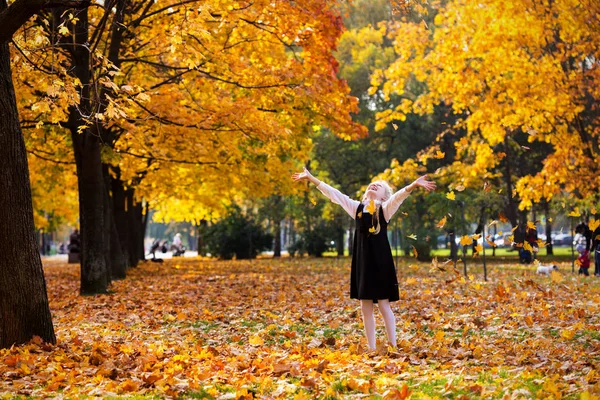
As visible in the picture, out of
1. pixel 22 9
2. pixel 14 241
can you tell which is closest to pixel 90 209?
pixel 14 241

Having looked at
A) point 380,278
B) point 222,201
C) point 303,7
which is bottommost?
point 380,278

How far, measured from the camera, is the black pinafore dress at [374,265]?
28.3 ft

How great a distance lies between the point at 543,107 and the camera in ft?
73.7

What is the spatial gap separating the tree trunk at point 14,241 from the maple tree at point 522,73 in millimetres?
14586

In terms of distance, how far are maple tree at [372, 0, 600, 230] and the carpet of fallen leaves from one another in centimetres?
832

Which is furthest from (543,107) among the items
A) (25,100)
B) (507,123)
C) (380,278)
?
(380,278)

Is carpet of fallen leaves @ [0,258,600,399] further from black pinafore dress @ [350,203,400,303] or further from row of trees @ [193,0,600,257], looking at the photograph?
row of trees @ [193,0,600,257]

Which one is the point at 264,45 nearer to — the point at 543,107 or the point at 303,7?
the point at 303,7

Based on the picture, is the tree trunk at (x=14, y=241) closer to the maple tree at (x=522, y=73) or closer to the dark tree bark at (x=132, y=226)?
the maple tree at (x=522, y=73)

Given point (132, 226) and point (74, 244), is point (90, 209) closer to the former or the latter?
point (132, 226)

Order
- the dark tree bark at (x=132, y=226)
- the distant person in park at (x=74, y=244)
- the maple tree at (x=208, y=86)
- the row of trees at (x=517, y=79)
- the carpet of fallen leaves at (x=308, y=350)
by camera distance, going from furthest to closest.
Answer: the distant person in park at (x=74, y=244)
the dark tree bark at (x=132, y=226)
the row of trees at (x=517, y=79)
the maple tree at (x=208, y=86)
the carpet of fallen leaves at (x=308, y=350)

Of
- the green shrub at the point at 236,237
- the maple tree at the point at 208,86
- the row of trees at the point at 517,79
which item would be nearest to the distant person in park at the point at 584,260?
the row of trees at the point at 517,79

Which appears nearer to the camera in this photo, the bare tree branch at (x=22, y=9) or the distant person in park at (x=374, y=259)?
the bare tree branch at (x=22, y=9)

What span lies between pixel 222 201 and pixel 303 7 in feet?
66.7
